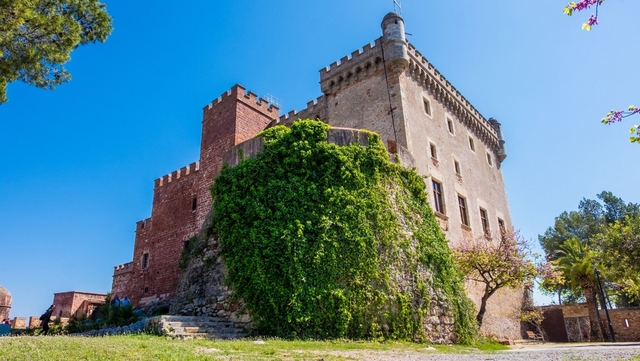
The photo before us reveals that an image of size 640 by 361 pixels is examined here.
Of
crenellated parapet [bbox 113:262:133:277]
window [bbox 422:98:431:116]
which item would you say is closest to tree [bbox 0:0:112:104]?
window [bbox 422:98:431:116]

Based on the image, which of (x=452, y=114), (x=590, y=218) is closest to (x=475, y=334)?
(x=452, y=114)

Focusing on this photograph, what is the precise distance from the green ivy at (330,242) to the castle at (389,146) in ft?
9.52

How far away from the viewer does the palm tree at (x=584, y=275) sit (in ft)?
80.0

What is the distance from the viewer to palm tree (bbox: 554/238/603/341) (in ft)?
80.0

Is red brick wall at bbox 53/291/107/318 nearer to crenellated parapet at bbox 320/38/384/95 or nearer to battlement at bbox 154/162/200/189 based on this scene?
battlement at bbox 154/162/200/189

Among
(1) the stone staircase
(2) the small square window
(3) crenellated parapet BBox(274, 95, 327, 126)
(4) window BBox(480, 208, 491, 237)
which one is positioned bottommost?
(1) the stone staircase

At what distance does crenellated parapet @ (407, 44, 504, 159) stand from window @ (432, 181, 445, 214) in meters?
5.11

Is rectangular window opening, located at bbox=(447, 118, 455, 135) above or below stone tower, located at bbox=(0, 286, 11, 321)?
above

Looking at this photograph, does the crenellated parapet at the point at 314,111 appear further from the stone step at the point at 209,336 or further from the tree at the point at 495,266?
the stone step at the point at 209,336

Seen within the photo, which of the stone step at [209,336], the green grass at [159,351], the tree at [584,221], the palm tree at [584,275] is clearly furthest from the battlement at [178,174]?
the tree at [584,221]

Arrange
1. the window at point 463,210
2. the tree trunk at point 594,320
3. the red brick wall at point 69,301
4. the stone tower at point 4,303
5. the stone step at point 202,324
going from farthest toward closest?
the red brick wall at point 69,301 → the tree trunk at point 594,320 → the window at point 463,210 → the stone tower at point 4,303 → the stone step at point 202,324

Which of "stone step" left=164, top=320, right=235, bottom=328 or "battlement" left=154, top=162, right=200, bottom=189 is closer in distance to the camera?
"stone step" left=164, top=320, right=235, bottom=328

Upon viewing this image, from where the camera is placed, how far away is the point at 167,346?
7637 millimetres

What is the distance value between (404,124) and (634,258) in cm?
1277
